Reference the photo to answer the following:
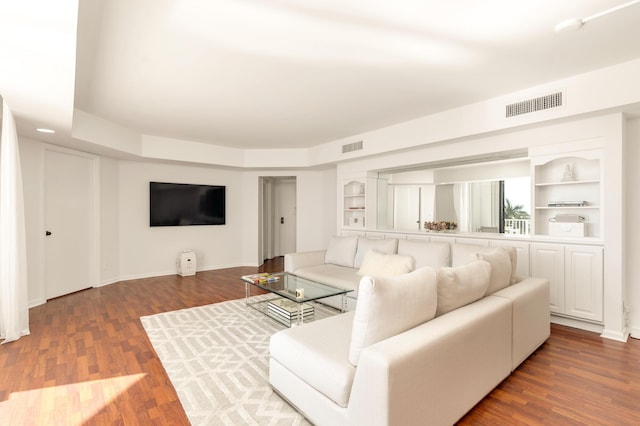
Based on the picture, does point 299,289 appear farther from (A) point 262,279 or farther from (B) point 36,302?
(B) point 36,302

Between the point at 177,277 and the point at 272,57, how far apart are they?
489cm

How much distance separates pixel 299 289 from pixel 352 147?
117 inches

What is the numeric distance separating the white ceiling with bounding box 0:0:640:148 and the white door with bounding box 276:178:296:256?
4.67 m

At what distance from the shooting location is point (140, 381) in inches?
94.6

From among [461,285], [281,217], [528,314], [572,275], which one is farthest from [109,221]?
[572,275]

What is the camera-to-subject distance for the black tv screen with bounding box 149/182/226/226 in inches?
243

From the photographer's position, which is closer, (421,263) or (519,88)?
(519,88)

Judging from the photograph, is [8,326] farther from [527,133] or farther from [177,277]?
[527,133]

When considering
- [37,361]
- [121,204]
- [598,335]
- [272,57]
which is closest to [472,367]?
[598,335]

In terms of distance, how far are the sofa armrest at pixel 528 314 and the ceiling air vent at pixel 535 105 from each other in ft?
5.94

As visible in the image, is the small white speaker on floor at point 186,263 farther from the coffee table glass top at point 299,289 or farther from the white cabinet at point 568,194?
the white cabinet at point 568,194

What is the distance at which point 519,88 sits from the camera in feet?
11.3

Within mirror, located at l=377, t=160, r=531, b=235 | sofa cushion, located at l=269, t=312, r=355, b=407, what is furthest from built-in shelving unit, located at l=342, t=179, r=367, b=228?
sofa cushion, located at l=269, t=312, r=355, b=407

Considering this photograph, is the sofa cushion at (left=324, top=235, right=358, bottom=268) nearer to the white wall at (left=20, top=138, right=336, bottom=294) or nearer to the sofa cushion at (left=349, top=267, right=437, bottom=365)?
the white wall at (left=20, top=138, right=336, bottom=294)
